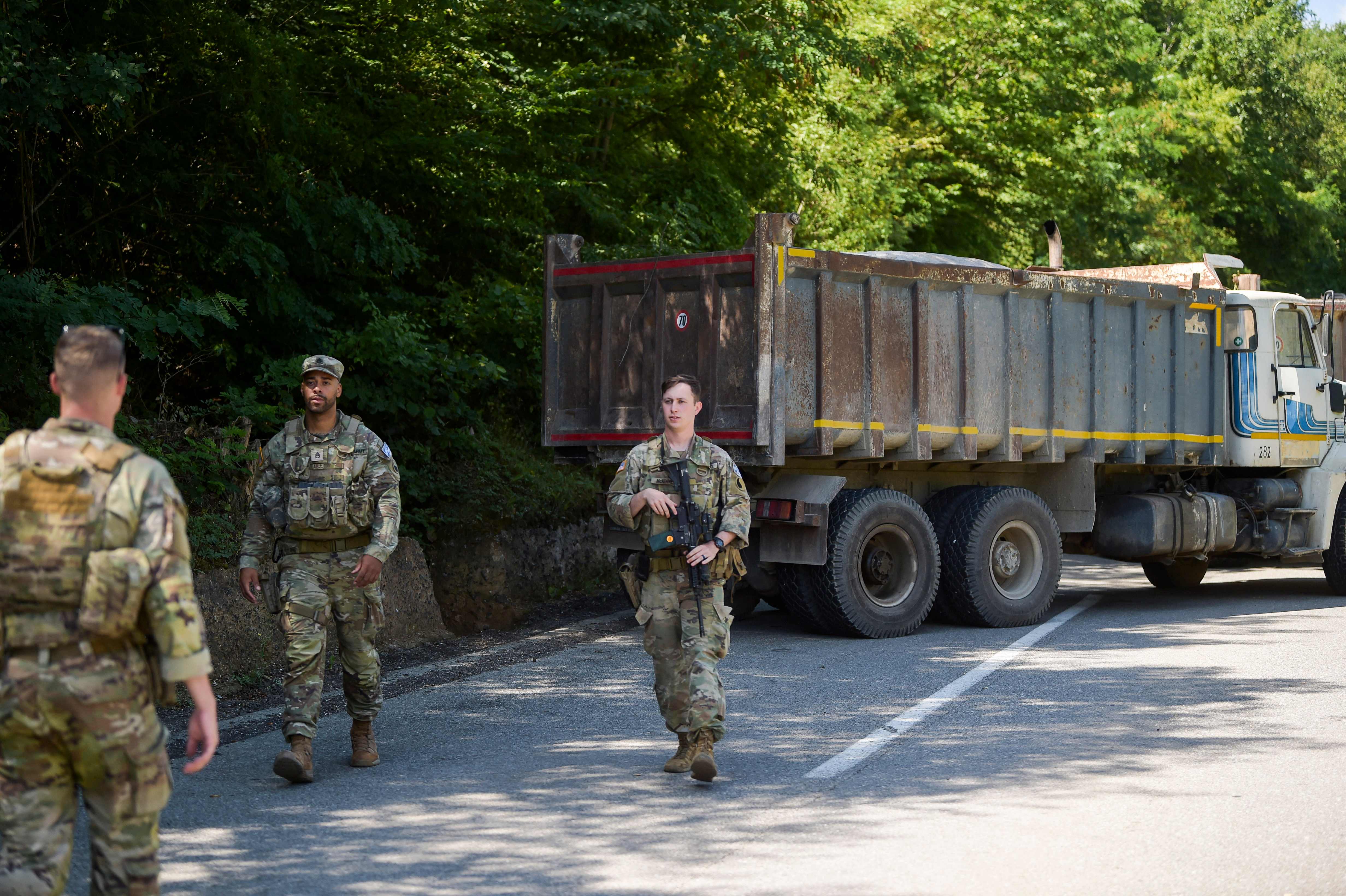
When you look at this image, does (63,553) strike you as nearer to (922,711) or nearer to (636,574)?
(636,574)

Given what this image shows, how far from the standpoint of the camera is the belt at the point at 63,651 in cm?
355

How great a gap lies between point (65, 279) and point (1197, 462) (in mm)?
9378

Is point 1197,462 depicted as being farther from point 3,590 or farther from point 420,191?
point 3,590

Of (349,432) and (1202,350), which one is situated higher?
(1202,350)

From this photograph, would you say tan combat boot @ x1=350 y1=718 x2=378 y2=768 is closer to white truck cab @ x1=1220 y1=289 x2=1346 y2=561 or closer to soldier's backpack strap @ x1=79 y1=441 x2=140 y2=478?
soldier's backpack strap @ x1=79 y1=441 x2=140 y2=478

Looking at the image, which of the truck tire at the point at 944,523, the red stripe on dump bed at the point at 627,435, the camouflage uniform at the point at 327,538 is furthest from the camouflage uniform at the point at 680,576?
the truck tire at the point at 944,523

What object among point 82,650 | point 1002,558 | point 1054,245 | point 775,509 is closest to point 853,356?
point 775,509

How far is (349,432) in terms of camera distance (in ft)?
21.6

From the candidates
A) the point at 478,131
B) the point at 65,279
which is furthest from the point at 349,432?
the point at 478,131

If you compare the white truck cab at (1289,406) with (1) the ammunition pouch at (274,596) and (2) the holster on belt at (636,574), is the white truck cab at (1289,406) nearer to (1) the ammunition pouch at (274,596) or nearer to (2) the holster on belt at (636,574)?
(2) the holster on belt at (636,574)

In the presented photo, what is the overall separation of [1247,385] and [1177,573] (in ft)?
7.86

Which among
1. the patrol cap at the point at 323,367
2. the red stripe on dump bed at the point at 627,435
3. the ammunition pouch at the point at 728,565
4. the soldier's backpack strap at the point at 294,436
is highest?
the patrol cap at the point at 323,367

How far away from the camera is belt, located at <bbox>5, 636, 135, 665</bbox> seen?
140 inches

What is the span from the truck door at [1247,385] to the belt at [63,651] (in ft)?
37.3
